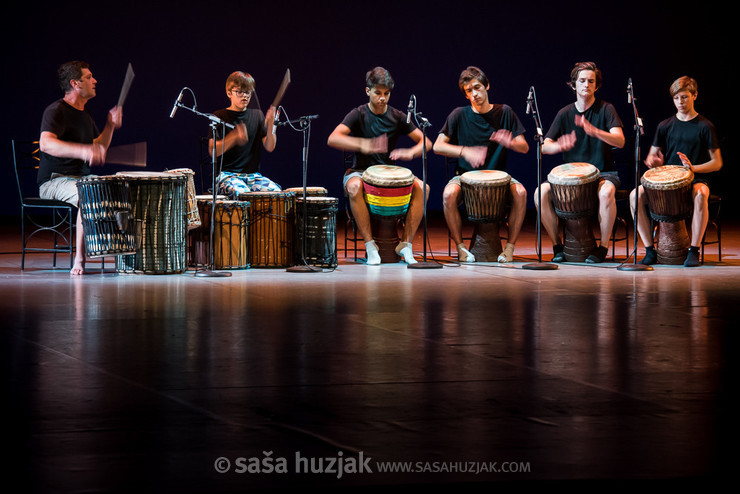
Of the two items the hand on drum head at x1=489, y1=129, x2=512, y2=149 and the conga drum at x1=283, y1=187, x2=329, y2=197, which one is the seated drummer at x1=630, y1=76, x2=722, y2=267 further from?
the conga drum at x1=283, y1=187, x2=329, y2=197

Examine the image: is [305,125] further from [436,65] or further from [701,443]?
[436,65]

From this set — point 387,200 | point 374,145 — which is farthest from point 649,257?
point 374,145

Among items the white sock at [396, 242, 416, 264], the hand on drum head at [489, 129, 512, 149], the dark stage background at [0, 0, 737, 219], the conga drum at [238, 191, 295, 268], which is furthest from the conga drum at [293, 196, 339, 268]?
the dark stage background at [0, 0, 737, 219]

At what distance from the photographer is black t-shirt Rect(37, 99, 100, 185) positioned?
5.75 meters

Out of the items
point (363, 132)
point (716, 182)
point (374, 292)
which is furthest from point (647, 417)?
point (716, 182)

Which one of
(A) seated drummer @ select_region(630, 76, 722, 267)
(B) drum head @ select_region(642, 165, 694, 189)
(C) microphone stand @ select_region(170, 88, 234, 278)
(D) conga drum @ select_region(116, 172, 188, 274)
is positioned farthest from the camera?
(A) seated drummer @ select_region(630, 76, 722, 267)

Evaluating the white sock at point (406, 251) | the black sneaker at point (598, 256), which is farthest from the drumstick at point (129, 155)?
the black sneaker at point (598, 256)

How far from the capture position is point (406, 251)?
648cm

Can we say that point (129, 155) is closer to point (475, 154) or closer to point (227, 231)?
point (227, 231)

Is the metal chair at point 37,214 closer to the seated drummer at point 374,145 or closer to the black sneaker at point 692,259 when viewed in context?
the seated drummer at point 374,145

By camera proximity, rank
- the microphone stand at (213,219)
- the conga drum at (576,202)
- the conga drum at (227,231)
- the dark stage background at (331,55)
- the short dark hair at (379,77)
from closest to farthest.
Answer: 1. the microphone stand at (213,219)
2. the conga drum at (227,231)
3. the conga drum at (576,202)
4. the short dark hair at (379,77)
5. the dark stage background at (331,55)

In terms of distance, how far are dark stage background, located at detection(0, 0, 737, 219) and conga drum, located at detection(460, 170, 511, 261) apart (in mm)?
4129

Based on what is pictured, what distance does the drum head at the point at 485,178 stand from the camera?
21.6 feet

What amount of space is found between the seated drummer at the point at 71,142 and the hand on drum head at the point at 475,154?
248 centimetres
